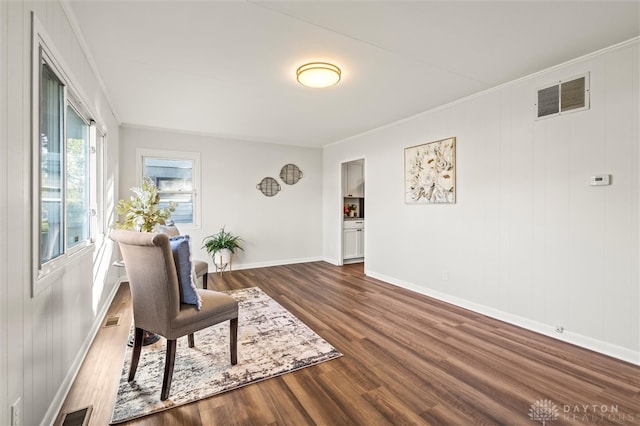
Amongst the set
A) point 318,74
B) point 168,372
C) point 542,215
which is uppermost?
point 318,74

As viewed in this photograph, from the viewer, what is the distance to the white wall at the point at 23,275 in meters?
1.17

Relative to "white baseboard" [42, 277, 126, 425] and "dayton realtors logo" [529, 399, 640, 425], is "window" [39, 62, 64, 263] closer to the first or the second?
"white baseboard" [42, 277, 126, 425]

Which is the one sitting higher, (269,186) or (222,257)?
(269,186)

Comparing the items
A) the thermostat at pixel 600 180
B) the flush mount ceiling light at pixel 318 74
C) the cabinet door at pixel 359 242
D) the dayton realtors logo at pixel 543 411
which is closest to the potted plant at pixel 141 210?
the flush mount ceiling light at pixel 318 74

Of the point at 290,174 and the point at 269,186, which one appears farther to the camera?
the point at 290,174

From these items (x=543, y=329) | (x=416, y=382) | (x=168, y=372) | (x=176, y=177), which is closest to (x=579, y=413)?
(x=416, y=382)

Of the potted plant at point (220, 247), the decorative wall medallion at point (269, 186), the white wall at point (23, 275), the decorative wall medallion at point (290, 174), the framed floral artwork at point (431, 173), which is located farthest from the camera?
the decorative wall medallion at point (290, 174)

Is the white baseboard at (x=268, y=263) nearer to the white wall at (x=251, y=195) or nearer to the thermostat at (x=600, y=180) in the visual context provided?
the white wall at (x=251, y=195)

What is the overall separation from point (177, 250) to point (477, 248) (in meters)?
3.17

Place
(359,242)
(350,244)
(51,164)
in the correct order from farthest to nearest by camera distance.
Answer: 1. (359,242)
2. (350,244)
3. (51,164)

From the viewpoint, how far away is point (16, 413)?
4.05 ft

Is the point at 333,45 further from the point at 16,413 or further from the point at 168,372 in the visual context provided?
the point at 16,413

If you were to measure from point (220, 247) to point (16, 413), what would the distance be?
12.7 feet

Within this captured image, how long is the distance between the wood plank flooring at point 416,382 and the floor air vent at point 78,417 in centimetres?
4
